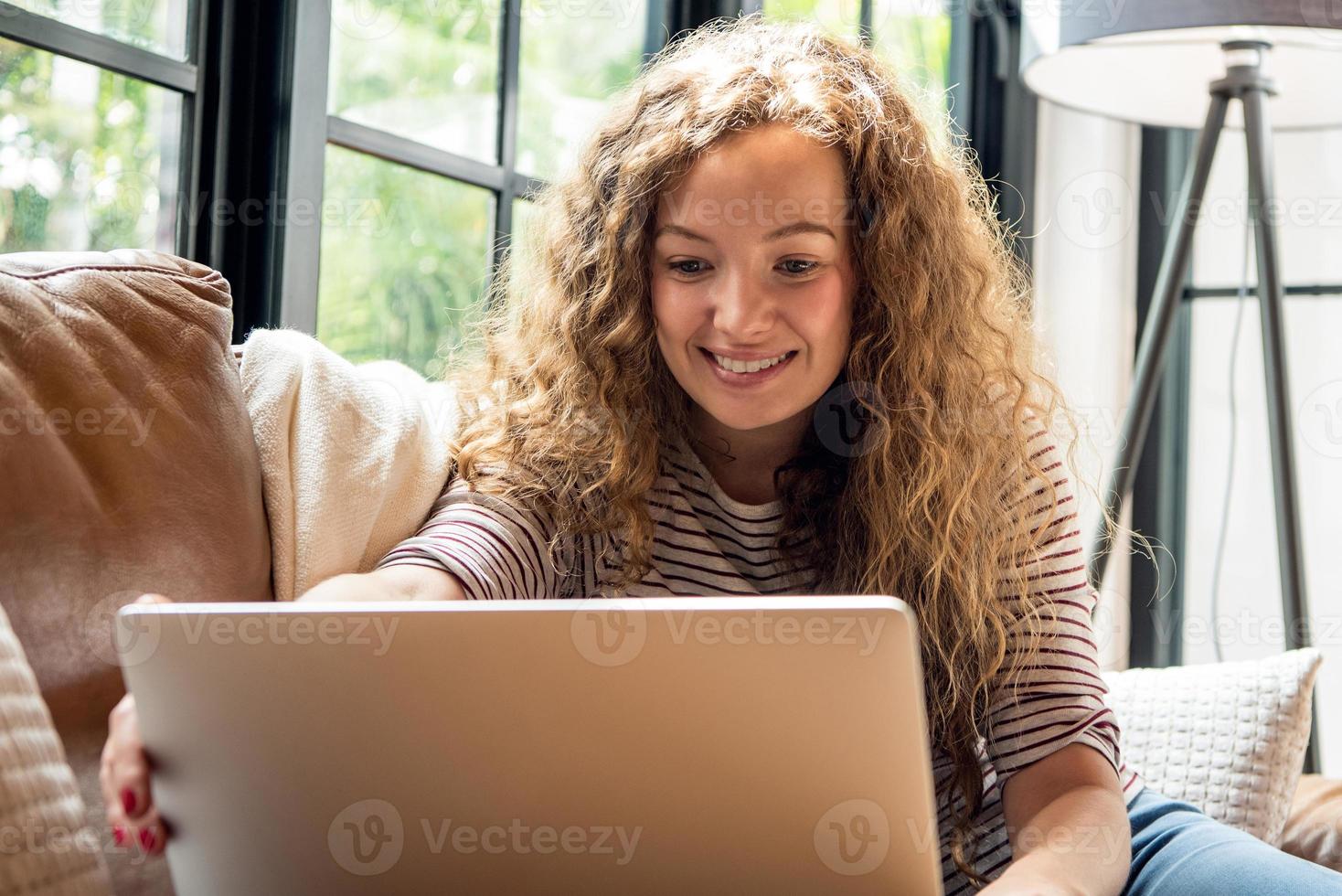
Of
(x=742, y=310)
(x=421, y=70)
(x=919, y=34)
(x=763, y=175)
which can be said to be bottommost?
(x=742, y=310)

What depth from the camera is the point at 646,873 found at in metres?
0.70

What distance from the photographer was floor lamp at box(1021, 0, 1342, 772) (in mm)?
1824

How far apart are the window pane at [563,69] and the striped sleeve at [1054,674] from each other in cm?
99

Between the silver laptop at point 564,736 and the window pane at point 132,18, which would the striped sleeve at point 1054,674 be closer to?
the silver laptop at point 564,736

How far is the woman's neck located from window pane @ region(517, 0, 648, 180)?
0.75 metres

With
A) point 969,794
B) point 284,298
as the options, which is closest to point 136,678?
point 969,794

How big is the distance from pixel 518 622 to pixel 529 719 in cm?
5

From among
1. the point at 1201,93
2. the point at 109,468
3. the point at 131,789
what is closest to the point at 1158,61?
the point at 1201,93

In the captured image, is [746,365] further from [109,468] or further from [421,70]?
[421,70]

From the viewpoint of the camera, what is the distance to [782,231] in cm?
112

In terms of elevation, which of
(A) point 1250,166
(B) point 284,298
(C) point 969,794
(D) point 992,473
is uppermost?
(A) point 1250,166

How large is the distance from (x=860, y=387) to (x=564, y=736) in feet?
2.08

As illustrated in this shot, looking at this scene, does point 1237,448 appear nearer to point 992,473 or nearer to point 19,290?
point 992,473

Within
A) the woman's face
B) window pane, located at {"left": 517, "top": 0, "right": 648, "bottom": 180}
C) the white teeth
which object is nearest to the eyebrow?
the woman's face
